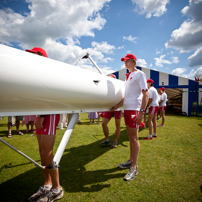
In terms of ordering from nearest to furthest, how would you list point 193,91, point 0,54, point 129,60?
point 0,54, point 129,60, point 193,91

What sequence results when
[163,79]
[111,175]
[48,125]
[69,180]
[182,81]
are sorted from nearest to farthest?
1. [48,125]
2. [69,180]
3. [111,175]
4. [182,81]
5. [163,79]

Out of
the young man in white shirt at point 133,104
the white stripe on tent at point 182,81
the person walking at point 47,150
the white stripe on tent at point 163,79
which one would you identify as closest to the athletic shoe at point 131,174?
the young man in white shirt at point 133,104

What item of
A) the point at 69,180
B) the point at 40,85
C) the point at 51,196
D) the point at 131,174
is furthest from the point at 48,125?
the point at 131,174

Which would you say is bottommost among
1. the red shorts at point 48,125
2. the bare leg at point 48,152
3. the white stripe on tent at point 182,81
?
the bare leg at point 48,152

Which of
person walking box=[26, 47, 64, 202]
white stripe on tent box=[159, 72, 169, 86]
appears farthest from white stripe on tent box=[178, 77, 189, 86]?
person walking box=[26, 47, 64, 202]

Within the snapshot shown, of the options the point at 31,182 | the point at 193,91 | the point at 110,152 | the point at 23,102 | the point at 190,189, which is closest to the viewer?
the point at 23,102

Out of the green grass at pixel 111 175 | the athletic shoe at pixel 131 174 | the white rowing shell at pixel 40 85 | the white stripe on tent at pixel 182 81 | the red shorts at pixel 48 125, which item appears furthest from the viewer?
the white stripe on tent at pixel 182 81

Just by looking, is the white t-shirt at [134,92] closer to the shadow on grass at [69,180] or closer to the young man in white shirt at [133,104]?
the young man in white shirt at [133,104]

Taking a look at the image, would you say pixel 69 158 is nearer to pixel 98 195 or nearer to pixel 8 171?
pixel 8 171

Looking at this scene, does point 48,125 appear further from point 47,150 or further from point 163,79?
point 163,79

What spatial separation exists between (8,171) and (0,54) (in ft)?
7.28

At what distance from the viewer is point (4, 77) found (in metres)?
0.96

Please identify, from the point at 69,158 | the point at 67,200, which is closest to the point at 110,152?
the point at 69,158

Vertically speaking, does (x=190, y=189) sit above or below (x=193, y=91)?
below
